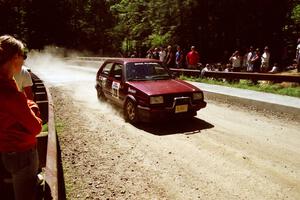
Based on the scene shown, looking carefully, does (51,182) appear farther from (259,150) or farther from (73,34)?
(73,34)

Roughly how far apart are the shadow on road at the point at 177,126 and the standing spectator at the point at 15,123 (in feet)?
Result: 18.1

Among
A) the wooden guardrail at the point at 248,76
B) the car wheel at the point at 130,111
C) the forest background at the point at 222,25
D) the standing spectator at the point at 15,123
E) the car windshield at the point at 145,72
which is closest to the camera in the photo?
the standing spectator at the point at 15,123

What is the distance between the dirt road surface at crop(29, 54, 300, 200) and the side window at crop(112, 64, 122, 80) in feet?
3.79

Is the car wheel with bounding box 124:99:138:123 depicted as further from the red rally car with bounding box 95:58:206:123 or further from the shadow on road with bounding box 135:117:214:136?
the shadow on road with bounding box 135:117:214:136

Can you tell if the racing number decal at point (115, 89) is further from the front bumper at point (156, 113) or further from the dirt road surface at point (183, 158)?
the front bumper at point (156, 113)

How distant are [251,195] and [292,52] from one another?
2692cm

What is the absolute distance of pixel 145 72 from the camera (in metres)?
9.84

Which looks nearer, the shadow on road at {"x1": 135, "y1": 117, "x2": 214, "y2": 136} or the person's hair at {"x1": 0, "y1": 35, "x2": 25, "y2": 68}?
the person's hair at {"x1": 0, "y1": 35, "x2": 25, "y2": 68}

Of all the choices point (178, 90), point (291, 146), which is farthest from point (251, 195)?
point (178, 90)

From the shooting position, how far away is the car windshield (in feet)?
31.8

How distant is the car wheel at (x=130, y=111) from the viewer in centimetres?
902

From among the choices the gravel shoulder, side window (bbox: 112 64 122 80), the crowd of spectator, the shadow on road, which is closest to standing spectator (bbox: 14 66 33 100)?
the gravel shoulder

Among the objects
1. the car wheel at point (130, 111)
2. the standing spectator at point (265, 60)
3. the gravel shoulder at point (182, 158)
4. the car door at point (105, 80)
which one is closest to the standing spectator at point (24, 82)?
the gravel shoulder at point (182, 158)

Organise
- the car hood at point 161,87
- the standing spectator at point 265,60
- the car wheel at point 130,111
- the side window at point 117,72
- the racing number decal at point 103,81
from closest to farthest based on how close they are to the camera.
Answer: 1. the car hood at point 161,87
2. the car wheel at point 130,111
3. the side window at point 117,72
4. the racing number decal at point 103,81
5. the standing spectator at point 265,60
